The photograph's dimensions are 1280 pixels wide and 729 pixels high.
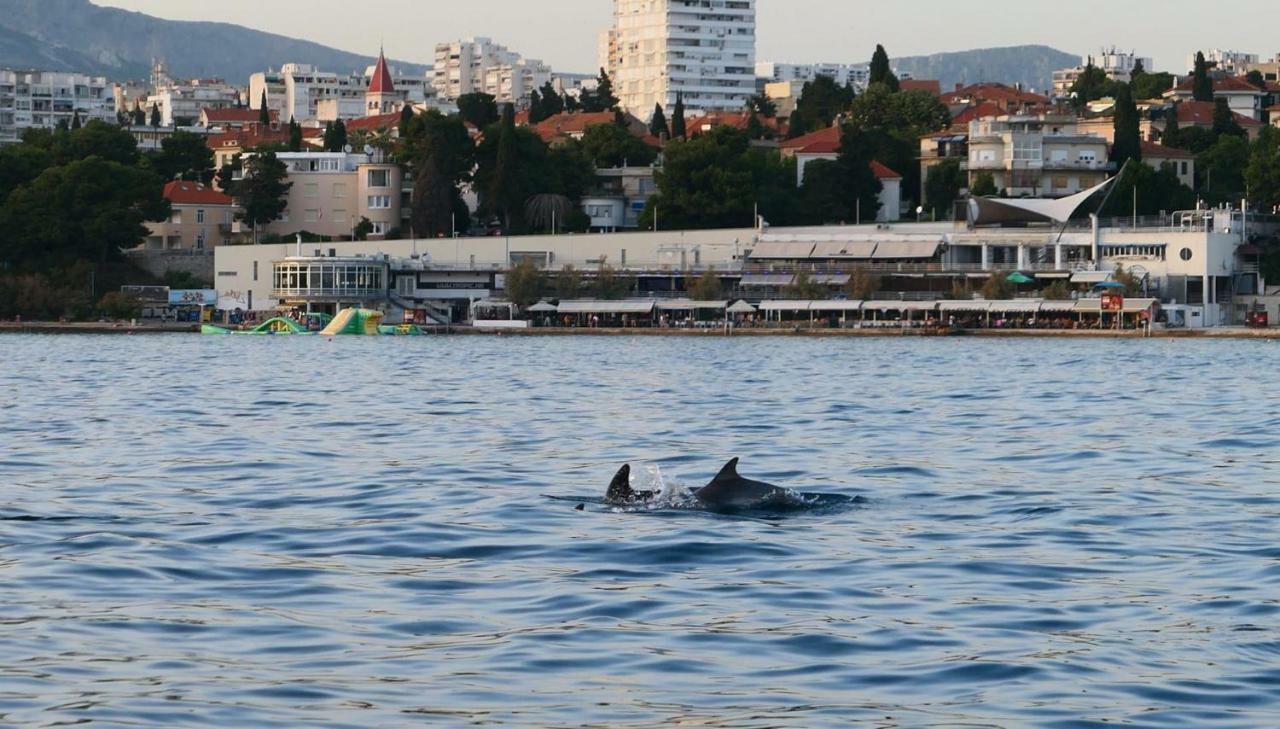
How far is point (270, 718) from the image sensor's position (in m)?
11.9

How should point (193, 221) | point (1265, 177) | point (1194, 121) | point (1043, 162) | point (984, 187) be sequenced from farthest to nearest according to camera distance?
point (1194, 121) < point (193, 221) < point (1043, 162) < point (984, 187) < point (1265, 177)

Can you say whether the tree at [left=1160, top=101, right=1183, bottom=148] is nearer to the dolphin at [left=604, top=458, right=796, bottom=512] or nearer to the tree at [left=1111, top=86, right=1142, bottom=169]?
the tree at [left=1111, top=86, right=1142, bottom=169]

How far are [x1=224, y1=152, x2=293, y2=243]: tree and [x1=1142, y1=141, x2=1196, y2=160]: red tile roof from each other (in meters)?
50.5

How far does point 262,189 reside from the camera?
119000 mm

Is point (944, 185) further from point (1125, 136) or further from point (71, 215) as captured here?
point (71, 215)

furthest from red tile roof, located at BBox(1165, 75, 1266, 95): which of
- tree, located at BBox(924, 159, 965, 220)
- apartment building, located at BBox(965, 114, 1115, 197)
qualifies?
tree, located at BBox(924, 159, 965, 220)

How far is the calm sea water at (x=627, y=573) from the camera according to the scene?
41.1 feet

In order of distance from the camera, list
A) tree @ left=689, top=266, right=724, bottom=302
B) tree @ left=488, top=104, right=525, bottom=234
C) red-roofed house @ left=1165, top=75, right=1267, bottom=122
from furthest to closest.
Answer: red-roofed house @ left=1165, top=75, right=1267, bottom=122 < tree @ left=488, top=104, right=525, bottom=234 < tree @ left=689, top=266, right=724, bottom=302

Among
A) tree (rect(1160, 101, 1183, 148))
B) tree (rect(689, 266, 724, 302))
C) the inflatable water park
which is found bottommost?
the inflatable water park

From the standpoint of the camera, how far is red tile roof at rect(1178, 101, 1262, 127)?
438 ft

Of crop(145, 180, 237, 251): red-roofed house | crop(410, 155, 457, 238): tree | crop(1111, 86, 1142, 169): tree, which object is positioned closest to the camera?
crop(410, 155, 457, 238): tree

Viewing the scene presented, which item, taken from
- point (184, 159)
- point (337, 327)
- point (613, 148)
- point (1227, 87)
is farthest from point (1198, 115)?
point (184, 159)

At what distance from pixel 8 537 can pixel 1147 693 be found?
36.3ft

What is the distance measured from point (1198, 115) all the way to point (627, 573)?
124 meters
